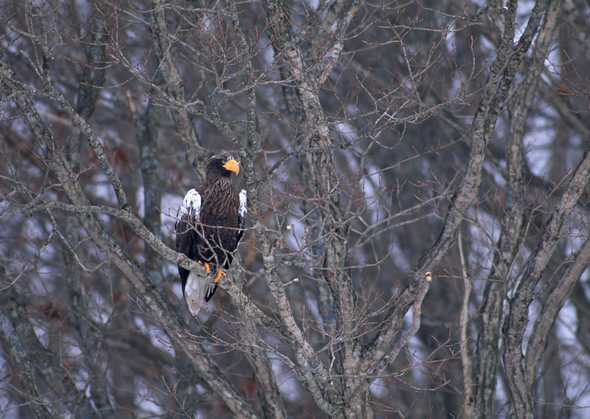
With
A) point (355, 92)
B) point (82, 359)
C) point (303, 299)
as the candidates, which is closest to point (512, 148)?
point (355, 92)

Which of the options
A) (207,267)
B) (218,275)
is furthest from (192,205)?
(218,275)

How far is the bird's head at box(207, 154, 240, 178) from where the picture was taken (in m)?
7.54

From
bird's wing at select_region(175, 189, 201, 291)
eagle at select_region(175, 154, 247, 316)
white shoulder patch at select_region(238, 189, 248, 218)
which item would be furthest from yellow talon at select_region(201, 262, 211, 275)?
white shoulder patch at select_region(238, 189, 248, 218)

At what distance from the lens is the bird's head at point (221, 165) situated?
754cm

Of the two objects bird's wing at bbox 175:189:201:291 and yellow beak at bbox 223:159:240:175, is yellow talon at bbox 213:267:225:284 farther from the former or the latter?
yellow beak at bbox 223:159:240:175

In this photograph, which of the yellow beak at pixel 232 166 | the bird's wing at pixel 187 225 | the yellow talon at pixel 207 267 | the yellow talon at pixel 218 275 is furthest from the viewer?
the yellow beak at pixel 232 166

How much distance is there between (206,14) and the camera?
266 inches

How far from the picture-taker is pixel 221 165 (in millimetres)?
7645

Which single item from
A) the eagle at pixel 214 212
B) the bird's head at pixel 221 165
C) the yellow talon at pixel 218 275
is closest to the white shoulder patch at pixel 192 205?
the eagle at pixel 214 212

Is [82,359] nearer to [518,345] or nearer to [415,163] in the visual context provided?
[518,345]

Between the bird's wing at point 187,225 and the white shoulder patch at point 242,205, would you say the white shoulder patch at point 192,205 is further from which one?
the white shoulder patch at point 242,205

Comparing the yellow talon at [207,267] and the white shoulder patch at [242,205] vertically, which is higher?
the white shoulder patch at [242,205]

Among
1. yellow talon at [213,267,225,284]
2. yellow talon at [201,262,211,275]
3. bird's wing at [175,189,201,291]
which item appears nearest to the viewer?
yellow talon at [213,267,225,284]

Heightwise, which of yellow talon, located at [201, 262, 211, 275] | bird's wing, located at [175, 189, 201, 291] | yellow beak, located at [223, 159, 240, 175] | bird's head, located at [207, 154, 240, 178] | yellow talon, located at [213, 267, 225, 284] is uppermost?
bird's head, located at [207, 154, 240, 178]
